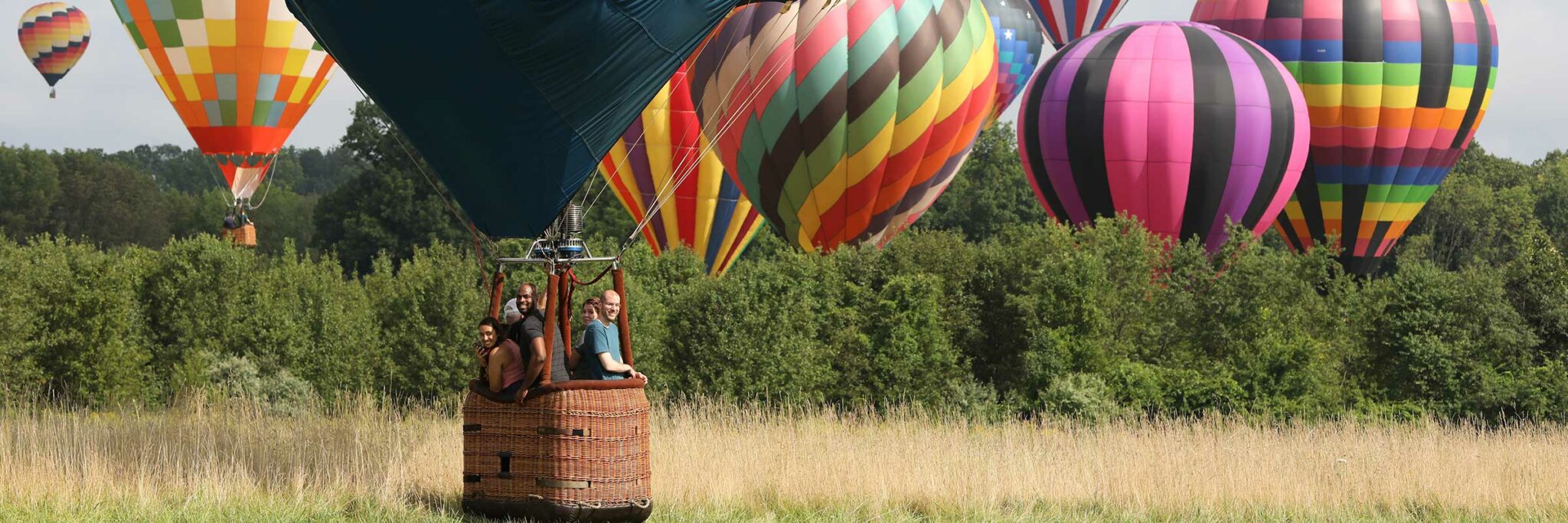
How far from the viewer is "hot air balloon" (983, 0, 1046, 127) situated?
48062 mm

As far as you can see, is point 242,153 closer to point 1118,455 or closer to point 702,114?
point 702,114

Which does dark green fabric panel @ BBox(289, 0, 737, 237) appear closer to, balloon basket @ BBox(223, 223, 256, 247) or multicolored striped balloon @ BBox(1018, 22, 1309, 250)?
multicolored striped balloon @ BBox(1018, 22, 1309, 250)

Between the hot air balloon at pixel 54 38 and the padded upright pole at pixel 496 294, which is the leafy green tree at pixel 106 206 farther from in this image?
the padded upright pole at pixel 496 294

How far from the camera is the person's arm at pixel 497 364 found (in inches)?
455

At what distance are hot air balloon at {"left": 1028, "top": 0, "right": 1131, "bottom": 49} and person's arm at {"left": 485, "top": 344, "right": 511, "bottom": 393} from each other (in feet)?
116

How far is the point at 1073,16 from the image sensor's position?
151ft

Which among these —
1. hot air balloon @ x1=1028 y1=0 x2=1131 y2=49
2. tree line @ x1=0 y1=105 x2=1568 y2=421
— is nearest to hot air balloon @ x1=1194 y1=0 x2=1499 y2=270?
tree line @ x1=0 y1=105 x2=1568 y2=421

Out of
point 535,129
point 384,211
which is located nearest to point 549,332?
point 535,129

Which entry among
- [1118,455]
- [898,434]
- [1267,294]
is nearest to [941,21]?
[1267,294]

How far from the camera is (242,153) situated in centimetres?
3275

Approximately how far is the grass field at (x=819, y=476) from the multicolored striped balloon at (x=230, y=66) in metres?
14.8

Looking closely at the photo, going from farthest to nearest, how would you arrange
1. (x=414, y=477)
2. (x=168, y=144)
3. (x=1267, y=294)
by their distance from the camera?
1. (x=168, y=144)
2. (x=1267, y=294)
3. (x=414, y=477)

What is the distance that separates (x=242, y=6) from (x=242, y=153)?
4322 mm

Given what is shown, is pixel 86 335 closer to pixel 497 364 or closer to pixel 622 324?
pixel 497 364
